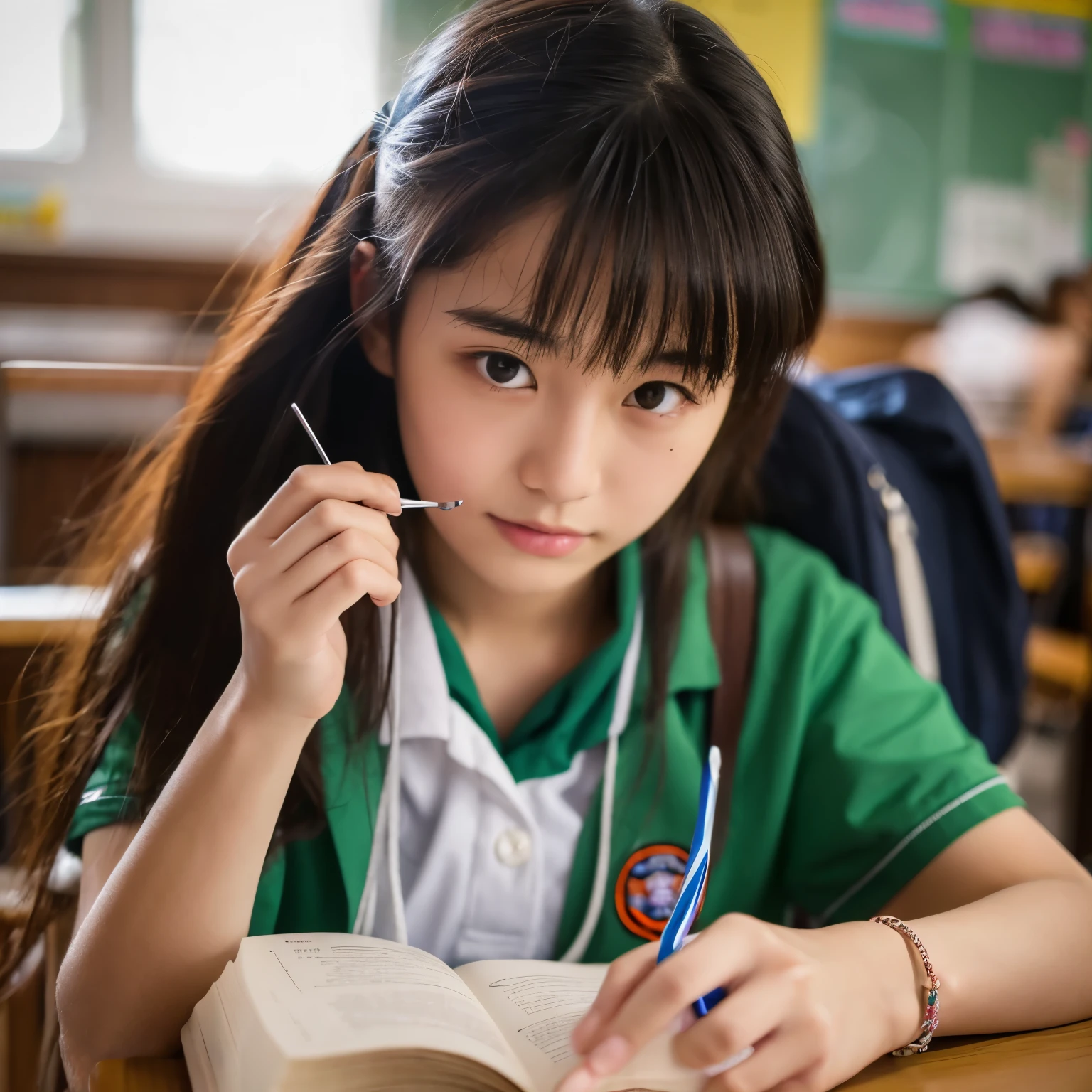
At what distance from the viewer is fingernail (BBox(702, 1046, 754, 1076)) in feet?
1.79

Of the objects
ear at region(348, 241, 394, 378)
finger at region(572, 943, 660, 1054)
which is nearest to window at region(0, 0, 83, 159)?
ear at region(348, 241, 394, 378)

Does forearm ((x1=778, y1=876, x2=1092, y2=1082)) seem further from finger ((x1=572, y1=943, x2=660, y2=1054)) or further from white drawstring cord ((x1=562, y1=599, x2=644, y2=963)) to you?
white drawstring cord ((x1=562, y1=599, x2=644, y2=963))

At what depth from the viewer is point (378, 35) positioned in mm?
3436

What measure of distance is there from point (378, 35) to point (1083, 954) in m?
3.39

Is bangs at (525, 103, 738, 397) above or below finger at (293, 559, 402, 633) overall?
above

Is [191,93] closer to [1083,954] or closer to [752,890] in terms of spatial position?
[752,890]

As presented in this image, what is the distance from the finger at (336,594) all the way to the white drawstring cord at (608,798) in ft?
0.99

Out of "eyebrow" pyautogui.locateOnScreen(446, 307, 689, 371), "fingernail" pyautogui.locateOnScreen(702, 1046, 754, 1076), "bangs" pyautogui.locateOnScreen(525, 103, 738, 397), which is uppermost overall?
"bangs" pyautogui.locateOnScreen(525, 103, 738, 397)

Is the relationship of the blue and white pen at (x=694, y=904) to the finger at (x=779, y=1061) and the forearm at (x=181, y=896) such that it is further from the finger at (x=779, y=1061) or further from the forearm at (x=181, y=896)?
the forearm at (x=181, y=896)

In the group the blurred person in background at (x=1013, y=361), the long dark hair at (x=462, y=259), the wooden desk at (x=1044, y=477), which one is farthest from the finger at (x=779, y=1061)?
the blurred person in background at (x=1013, y=361)

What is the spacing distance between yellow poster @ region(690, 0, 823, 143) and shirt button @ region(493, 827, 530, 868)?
374 centimetres

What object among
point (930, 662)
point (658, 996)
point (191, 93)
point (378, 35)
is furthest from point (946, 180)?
point (658, 996)

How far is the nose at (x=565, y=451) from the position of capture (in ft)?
2.27

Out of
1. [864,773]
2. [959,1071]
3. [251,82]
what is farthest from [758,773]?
[251,82]
